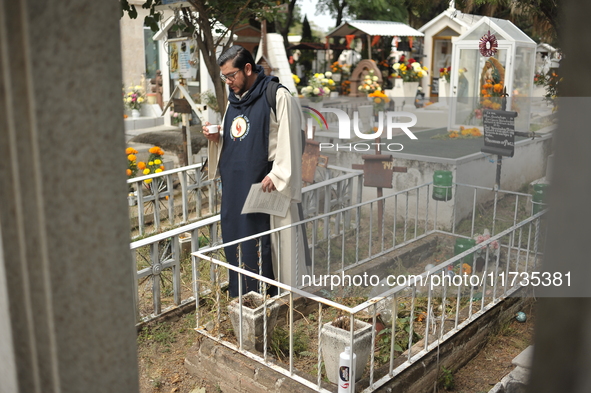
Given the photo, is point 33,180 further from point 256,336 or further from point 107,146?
point 256,336

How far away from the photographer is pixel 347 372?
9.12 feet

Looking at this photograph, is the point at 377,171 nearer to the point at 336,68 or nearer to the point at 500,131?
the point at 500,131

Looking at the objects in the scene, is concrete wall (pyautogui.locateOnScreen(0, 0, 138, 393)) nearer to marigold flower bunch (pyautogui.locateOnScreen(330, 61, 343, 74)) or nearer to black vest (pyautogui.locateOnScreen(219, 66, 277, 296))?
black vest (pyautogui.locateOnScreen(219, 66, 277, 296))

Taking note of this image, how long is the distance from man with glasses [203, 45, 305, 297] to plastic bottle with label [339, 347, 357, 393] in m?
1.26

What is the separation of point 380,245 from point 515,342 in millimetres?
2142

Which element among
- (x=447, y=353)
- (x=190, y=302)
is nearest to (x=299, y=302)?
(x=190, y=302)

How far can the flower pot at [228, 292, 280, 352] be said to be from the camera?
10.6 ft

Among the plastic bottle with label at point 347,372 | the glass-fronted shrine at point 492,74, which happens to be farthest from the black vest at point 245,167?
the glass-fronted shrine at point 492,74

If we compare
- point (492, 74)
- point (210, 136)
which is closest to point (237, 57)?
point (210, 136)

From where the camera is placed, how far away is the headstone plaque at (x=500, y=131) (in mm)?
5977

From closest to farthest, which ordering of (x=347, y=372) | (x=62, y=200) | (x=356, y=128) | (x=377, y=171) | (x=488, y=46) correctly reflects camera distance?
(x=62, y=200) < (x=347, y=372) < (x=377, y=171) < (x=488, y=46) < (x=356, y=128)

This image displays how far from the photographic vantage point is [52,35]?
79cm

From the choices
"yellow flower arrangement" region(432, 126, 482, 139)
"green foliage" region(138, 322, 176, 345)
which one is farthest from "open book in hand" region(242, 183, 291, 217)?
"yellow flower arrangement" region(432, 126, 482, 139)

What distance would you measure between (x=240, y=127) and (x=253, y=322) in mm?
1319
